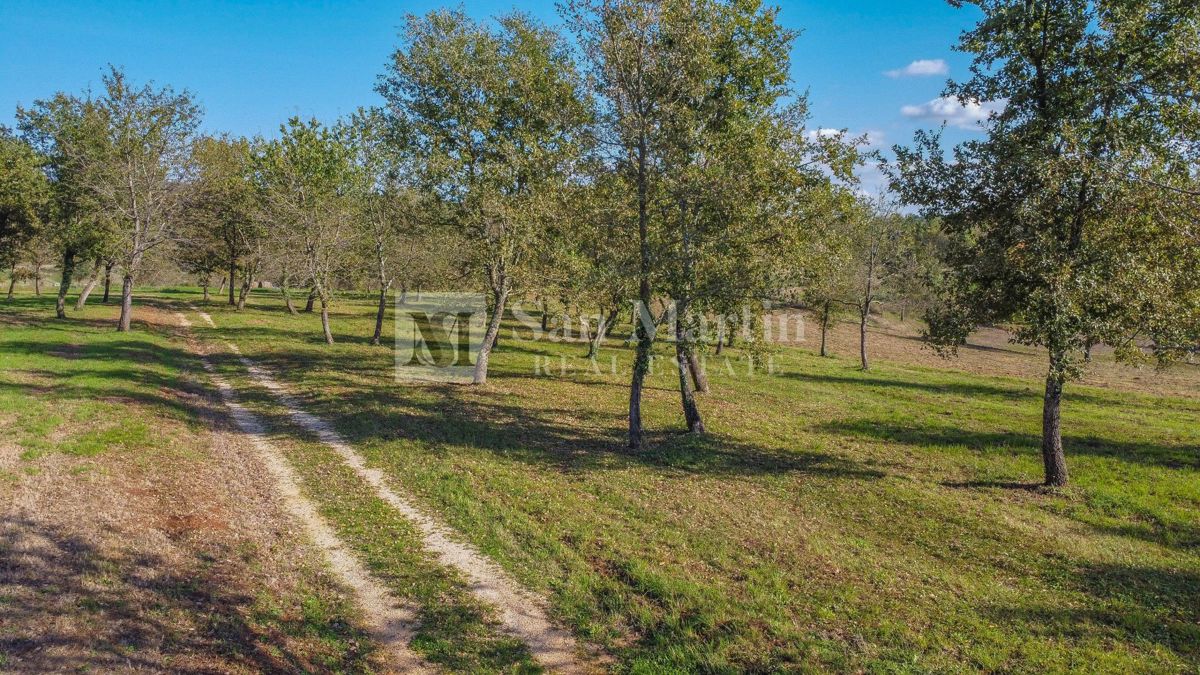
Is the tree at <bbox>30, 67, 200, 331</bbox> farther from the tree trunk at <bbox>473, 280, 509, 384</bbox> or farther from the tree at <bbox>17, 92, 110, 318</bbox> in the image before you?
the tree trunk at <bbox>473, 280, 509, 384</bbox>

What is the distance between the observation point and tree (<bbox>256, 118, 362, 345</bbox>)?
135 ft

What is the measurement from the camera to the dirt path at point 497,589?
348 inches

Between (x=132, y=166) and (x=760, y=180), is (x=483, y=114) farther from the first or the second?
(x=132, y=166)

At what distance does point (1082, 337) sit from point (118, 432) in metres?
25.2

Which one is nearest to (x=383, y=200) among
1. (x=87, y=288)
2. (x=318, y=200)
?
(x=318, y=200)

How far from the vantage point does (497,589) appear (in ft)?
34.3

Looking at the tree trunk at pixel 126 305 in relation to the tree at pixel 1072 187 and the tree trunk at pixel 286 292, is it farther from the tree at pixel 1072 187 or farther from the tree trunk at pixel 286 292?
the tree at pixel 1072 187

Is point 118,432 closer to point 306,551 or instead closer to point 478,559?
point 306,551

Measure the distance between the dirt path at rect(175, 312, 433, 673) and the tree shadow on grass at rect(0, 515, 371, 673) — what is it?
422mm

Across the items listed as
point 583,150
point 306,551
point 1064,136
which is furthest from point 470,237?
point 1064,136

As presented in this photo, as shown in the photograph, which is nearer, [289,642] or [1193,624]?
[289,642]

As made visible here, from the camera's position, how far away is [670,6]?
17797 mm

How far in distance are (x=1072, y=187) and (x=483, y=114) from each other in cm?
2175

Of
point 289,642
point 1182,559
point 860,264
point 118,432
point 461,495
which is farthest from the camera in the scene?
point 860,264
